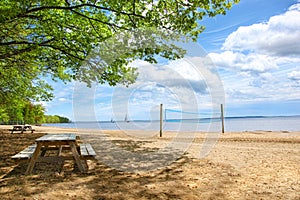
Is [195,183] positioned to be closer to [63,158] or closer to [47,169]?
[63,158]

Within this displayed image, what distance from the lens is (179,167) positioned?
6445 millimetres

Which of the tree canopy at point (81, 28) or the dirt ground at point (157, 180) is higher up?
the tree canopy at point (81, 28)

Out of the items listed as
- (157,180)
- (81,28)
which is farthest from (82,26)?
(157,180)

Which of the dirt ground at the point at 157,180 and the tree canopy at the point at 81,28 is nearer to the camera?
the dirt ground at the point at 157,180

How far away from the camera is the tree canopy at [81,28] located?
8305 millimetres

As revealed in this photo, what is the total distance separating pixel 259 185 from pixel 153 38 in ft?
22.6

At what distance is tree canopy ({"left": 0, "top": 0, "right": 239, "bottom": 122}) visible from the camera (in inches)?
327

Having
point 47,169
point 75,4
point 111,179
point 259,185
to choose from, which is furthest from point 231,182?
point 75,4

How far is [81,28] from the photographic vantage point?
388 inches

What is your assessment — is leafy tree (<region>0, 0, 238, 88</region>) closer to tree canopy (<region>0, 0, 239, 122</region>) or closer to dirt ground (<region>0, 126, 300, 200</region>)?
tree canopy (<region>0, 0, 239, 122</region>)

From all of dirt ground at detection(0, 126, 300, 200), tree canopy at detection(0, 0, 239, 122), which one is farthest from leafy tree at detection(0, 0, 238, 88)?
dirt ground at detection(0, 126, 300, 200)

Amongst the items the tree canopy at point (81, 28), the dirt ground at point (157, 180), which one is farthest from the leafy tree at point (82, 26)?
the dirt ground at point (157, 180)

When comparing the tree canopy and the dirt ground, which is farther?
the tree canopy

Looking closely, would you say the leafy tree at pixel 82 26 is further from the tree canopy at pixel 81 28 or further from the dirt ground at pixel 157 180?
the dirt ground at pixel 157 180
